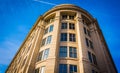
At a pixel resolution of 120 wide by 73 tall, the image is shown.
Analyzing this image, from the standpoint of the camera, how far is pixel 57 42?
26172 millimetres

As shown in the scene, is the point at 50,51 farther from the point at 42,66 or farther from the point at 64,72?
the point at 64,72

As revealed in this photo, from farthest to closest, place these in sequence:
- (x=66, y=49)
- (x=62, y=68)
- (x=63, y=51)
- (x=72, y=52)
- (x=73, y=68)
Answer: (x=66, y=49), (x=63, y=51), (x=72, y=52), (x=73, y=68), (x=62, y=68)

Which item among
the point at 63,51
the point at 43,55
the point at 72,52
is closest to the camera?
the point at 72,52

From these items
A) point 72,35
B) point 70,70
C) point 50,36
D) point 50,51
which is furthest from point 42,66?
point 72,35

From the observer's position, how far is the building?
2300cm

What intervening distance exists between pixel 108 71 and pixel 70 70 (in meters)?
8.28

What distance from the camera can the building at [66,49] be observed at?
23.0 metres

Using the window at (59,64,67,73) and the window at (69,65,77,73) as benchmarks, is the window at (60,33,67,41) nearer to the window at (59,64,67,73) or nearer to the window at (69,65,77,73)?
the window at (59,64,67,73)

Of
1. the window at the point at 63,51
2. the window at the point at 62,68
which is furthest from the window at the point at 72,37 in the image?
the window at the point at 62,68

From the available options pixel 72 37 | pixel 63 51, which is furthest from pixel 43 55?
pixel 72 37

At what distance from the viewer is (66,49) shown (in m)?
25.7

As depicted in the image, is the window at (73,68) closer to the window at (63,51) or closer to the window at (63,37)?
the window at (63,51)

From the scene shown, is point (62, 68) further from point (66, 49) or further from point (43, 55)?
point (43, 55)

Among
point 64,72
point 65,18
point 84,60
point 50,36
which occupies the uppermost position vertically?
point 65,18
